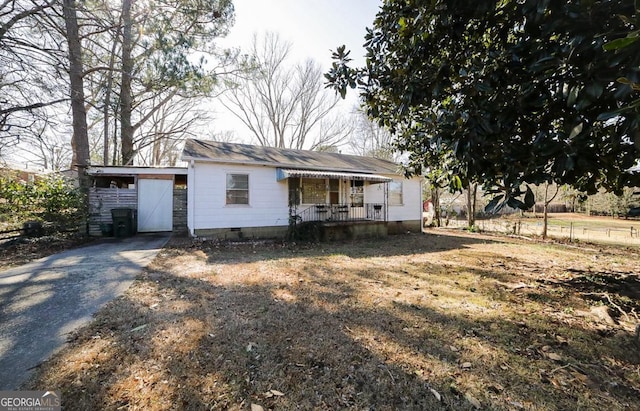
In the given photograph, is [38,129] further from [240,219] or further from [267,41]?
[267,41]

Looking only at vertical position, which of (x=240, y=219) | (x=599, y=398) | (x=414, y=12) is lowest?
(x=599, y=398)

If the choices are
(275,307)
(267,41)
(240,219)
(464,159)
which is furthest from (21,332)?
(267,41)

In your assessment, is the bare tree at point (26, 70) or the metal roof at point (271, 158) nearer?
the bare tree at point (26, 70)

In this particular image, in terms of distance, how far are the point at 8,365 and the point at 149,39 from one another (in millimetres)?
8803

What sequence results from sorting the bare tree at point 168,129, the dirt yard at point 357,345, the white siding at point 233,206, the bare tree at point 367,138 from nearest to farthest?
the dirt yard at point 357,345, the white siding at point 233,206, the bare tree at point 168,129, the bare tree at point 367,138

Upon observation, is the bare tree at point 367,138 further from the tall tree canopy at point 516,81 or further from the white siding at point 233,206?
the tall tree canopy at point 516,81

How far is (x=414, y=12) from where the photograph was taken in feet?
10.5

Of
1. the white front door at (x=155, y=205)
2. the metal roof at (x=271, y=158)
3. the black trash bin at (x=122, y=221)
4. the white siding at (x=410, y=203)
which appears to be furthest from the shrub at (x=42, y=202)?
the white siding at (x=410, y=203)

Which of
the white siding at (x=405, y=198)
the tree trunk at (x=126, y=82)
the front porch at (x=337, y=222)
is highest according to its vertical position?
the tree trunk at (x=126, y=82)

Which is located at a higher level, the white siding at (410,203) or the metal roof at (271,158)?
A: the metal roof at (271,158)

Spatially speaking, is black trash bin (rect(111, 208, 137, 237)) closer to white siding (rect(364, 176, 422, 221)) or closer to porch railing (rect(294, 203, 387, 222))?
porch railing (rect(294, 203, 387, 222))

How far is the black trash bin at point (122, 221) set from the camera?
9.77 meters

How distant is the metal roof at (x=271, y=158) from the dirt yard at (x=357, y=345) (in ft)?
17.5

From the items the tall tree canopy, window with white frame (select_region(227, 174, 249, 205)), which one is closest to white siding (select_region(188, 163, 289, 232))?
window with white frame (select_region(227, 174, 249, 205))
